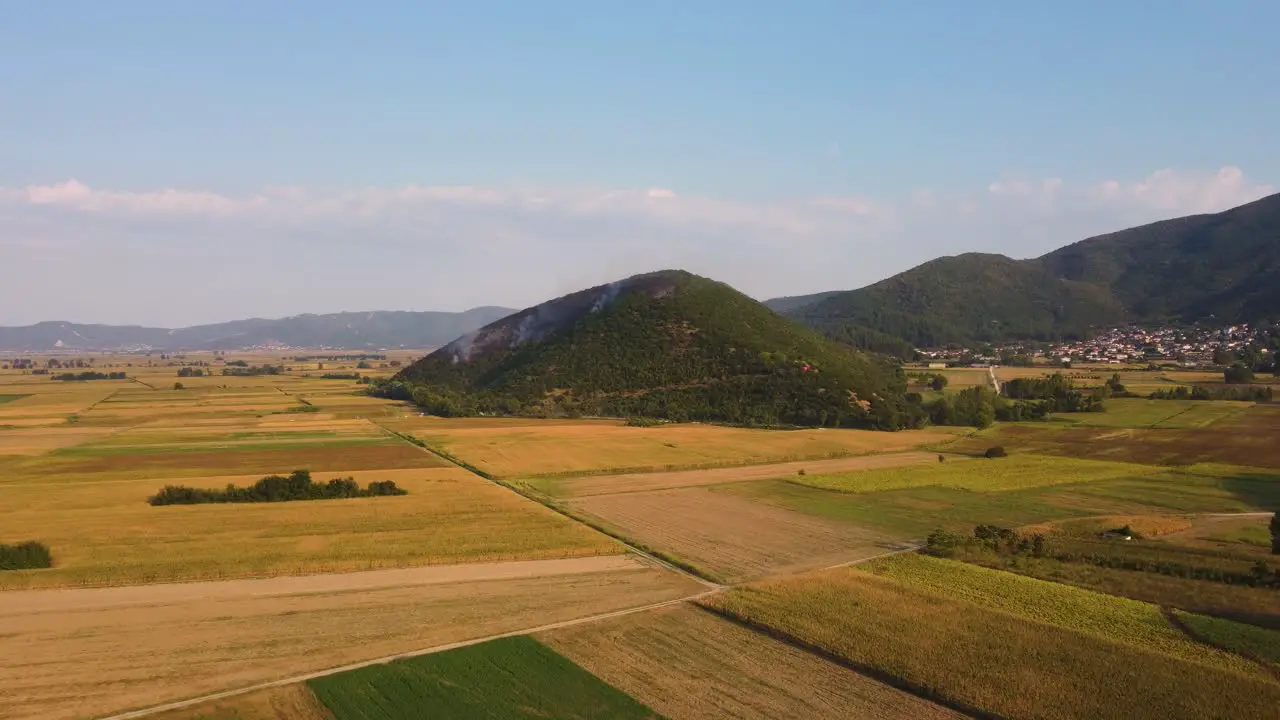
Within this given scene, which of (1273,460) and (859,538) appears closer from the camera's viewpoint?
(859,538)

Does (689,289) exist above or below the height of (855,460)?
above

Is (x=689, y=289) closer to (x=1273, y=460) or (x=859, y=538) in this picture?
(x=1273, y=460)

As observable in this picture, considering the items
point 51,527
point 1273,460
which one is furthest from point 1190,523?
point 51,527

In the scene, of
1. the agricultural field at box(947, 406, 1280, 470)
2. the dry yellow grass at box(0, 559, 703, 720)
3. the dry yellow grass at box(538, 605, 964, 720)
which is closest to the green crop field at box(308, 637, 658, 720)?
the dry yellow grass at box(538, 605, 964, 720)

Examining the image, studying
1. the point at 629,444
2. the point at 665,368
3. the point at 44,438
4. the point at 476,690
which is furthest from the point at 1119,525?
the point at 44,438

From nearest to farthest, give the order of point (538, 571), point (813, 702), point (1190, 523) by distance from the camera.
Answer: point (813, 702) → point (538, 571) → point (1190, 523)

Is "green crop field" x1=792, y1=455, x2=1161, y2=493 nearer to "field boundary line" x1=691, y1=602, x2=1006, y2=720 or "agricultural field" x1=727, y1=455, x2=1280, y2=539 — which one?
"agricultural field" x1=727, y1=455, x2=1280, y2=539

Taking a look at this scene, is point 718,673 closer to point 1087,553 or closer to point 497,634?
point 497,634
